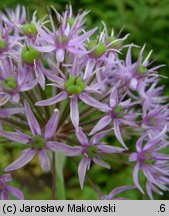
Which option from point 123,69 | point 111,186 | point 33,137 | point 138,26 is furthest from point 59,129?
point 138,26

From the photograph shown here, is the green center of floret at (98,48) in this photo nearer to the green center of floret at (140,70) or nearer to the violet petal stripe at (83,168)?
the green center of floret at (140,70)

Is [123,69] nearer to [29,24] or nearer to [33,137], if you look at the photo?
[29,24]

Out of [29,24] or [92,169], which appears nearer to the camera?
[29,24]

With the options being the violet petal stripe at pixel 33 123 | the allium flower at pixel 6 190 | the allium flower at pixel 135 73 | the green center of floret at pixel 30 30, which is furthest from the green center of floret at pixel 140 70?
the allium flower at pixel 6 190

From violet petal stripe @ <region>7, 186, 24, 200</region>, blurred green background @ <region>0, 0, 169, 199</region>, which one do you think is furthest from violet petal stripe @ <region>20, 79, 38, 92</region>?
blurred green background @ <region>0, 0, 169, 199</region>

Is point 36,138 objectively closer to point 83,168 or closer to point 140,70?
point 83,168

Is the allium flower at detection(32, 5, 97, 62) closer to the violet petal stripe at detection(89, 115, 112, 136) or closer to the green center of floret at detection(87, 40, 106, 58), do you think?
the green center of floret at detection(87, 40, 106, 58)
